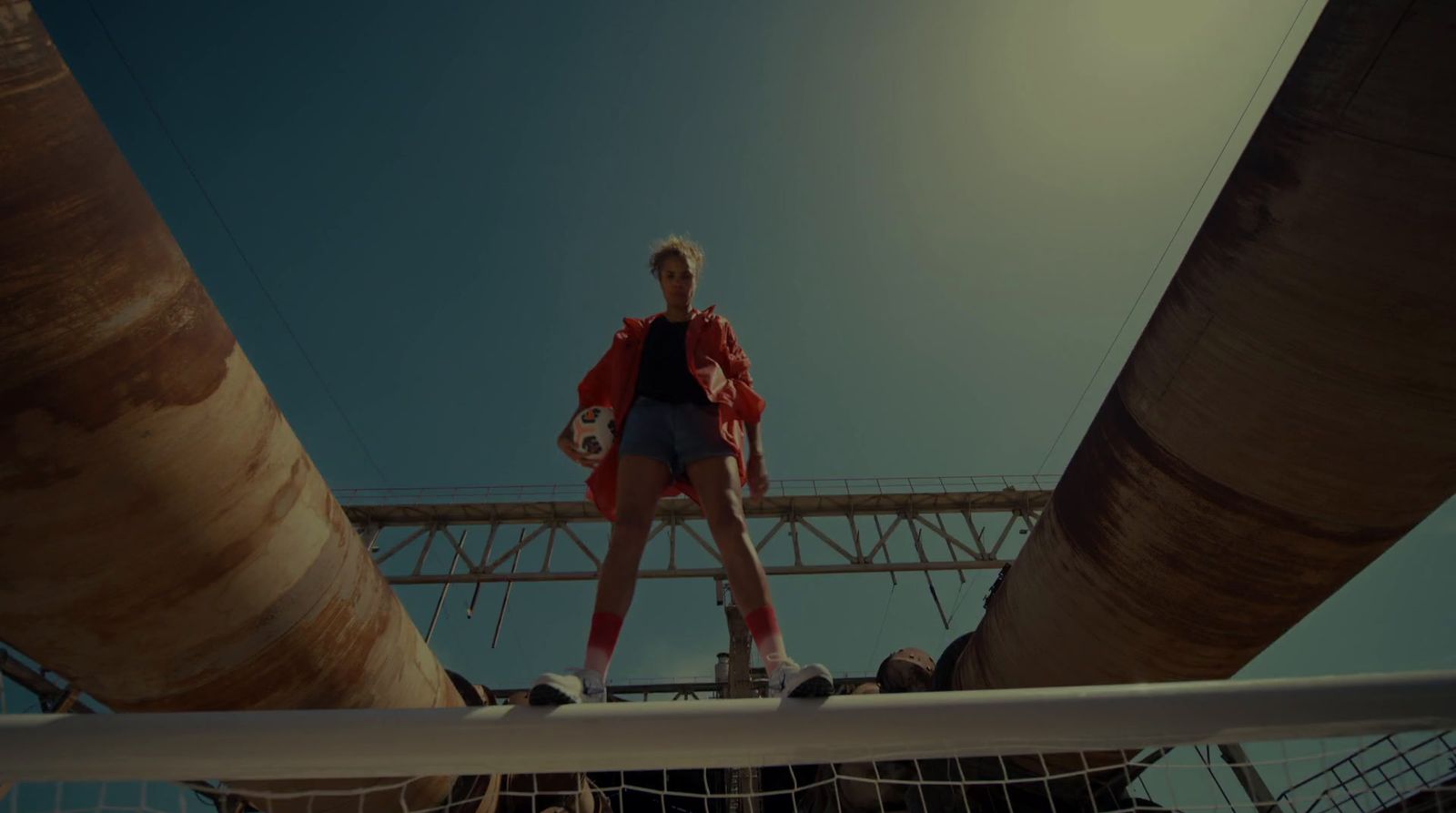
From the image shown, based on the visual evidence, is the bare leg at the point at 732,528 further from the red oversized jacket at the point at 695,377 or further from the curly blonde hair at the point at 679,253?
the curly blonde hair at the point at 679,253

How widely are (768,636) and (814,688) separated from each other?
350mm

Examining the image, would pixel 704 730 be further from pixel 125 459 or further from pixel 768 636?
pixel 125 459

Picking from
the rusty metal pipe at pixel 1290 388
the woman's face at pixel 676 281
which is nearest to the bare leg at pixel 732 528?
A: the woman's face at pixel 676 281

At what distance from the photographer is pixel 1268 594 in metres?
1.94

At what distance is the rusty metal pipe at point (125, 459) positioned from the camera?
1265 mm

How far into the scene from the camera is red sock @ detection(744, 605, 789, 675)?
6.09 feet

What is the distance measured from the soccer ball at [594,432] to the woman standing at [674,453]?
0.03 m

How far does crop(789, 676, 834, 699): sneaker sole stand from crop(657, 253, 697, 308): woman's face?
1700 mm

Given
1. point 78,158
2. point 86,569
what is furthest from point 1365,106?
point 86,569

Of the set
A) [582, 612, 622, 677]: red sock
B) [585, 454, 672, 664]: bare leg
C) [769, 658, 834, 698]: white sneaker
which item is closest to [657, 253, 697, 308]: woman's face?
[585, 454, 672, 664]: bare leg

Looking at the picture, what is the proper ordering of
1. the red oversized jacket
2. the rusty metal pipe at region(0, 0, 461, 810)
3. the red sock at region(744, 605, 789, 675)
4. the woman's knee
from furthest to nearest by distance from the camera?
the red oversized jacket < the woman's knee < the red sock at region(744, 605, 789, 675) < the rusty metal pipe at region(0, 0, 461, 810)

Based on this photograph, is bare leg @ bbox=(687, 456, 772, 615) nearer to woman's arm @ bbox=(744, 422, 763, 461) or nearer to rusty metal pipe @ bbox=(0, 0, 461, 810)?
woman's arm @ bbox=(744, 422, 763, 461)

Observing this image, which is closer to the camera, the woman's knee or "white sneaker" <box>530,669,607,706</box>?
"white sneaker" <box>530,669,607,706</box>

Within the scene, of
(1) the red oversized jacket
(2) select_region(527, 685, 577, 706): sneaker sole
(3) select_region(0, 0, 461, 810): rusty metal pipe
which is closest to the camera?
(3) select_region(0, 0, 461, 810): rusty metal pipe
